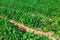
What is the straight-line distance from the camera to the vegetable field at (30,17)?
29.3 feet

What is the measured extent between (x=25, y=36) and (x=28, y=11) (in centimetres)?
482

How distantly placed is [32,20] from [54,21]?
1.14 metres

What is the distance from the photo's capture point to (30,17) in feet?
38.2

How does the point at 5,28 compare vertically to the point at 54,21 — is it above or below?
above

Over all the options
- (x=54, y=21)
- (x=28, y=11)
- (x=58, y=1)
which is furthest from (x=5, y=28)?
(x=58, y=1)

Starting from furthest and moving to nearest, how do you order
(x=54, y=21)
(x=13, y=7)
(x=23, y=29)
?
(x=13, y=7) → (x=54, y=21) → (x=23, y=29)

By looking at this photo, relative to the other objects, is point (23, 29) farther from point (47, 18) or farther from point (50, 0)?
point (50, 0)

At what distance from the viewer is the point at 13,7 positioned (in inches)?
555

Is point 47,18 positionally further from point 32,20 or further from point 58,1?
point 58,1

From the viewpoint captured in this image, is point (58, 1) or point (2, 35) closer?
point (2, 35)

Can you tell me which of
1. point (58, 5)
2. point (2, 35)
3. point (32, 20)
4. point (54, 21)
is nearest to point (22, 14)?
point (32, 20)

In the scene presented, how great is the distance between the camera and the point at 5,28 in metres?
9.29

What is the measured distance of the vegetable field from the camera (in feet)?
29.3

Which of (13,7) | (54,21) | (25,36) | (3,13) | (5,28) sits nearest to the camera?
(25,36)
